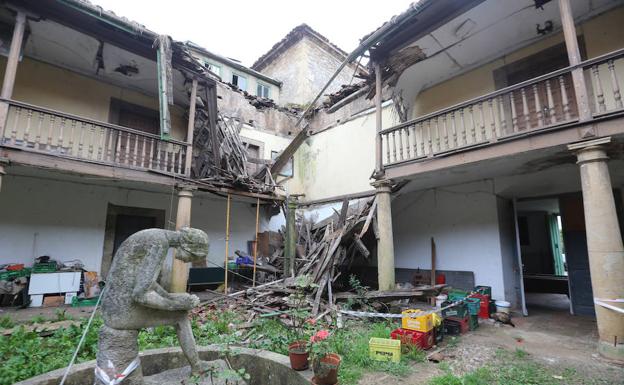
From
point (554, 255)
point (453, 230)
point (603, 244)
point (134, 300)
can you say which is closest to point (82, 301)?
point (134, 300)

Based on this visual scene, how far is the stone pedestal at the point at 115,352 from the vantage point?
254 centimetres

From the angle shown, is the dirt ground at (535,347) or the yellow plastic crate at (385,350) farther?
the yellow plastic crate at (385,350)

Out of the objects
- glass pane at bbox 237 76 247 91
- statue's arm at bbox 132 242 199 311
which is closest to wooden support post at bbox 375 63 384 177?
statue's arm at bbox 132 242 199 311

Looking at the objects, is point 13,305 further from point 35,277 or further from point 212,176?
point 212,176

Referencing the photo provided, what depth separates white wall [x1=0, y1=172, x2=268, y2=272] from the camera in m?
8.26

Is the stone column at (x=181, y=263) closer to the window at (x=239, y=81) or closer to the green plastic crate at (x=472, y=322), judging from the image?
the green plastic crate at (x=472, y=322)

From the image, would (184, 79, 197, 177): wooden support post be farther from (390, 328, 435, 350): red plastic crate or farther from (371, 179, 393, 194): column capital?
(390, 328, 435, 350): red plastic crate

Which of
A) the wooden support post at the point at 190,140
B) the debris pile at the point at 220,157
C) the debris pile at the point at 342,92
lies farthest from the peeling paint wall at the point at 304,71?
the wooden support post at the point at 190,140

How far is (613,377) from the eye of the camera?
4156mm

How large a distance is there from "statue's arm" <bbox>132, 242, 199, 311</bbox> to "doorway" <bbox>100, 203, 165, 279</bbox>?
8.56 metres

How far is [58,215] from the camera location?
8.95 meters

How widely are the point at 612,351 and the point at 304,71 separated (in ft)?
49.7

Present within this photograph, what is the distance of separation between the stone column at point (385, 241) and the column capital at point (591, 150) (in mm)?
3736

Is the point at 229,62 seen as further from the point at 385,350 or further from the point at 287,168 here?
the point at 385,350
